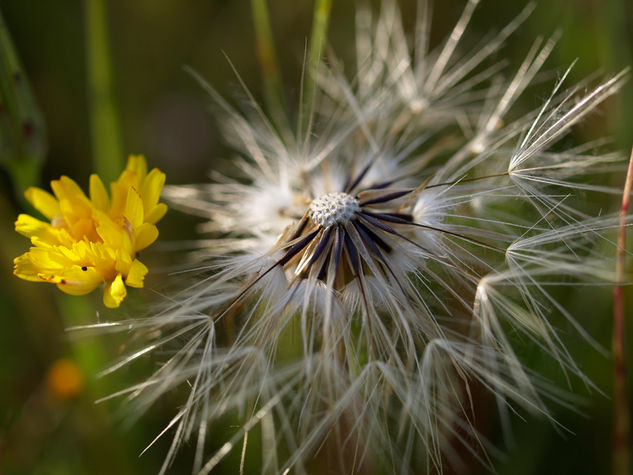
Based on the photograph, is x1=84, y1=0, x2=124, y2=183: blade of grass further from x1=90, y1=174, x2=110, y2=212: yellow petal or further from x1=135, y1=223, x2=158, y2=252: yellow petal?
x1=135, y1=223, x2=158, y2=252: yellow petal

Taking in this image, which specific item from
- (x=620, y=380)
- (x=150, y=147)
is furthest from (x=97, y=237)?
(x=150, y=147)

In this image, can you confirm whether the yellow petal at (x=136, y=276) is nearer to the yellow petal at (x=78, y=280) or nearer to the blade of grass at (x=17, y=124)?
the yellow petal at (x=78, y=280)

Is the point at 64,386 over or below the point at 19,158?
below

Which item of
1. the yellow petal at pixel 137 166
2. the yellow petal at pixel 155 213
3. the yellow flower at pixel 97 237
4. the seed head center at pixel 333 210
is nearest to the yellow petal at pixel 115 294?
the yellow flower at pixel 97 237

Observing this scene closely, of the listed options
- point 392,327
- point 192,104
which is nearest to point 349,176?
point 392,327

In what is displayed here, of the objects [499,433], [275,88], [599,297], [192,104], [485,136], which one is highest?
[192,104]

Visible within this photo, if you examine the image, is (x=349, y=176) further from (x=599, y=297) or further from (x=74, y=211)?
(x=599, y=297)

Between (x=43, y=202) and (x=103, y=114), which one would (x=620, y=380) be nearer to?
(x=43, y=202)
